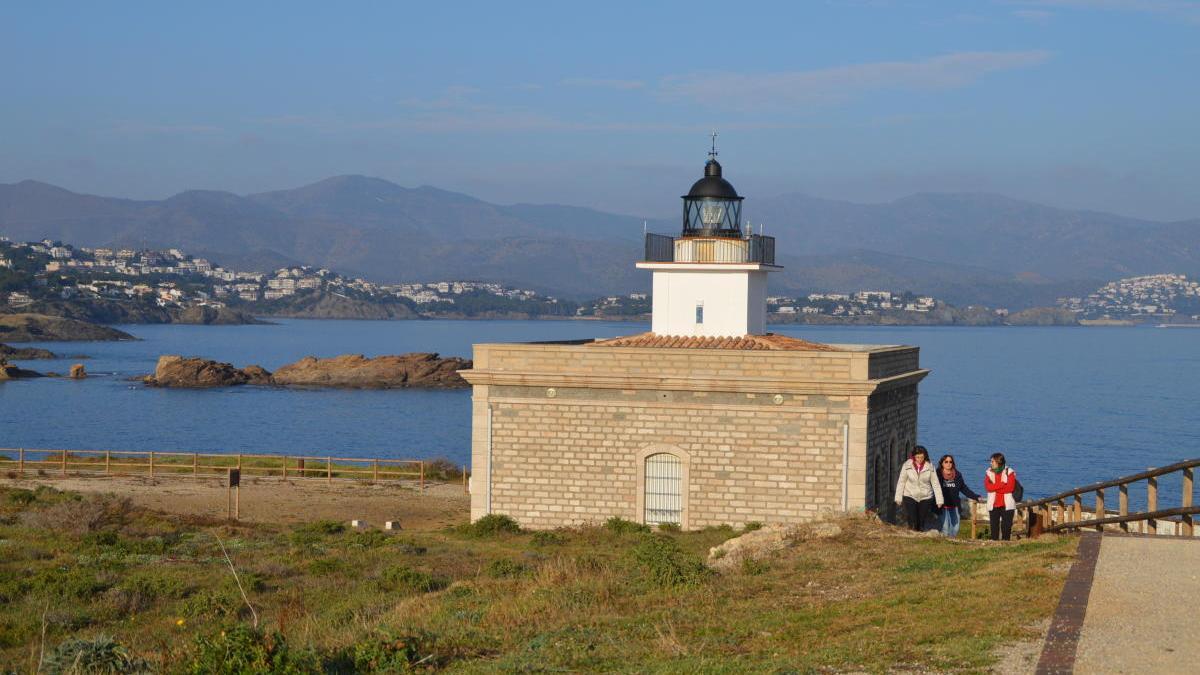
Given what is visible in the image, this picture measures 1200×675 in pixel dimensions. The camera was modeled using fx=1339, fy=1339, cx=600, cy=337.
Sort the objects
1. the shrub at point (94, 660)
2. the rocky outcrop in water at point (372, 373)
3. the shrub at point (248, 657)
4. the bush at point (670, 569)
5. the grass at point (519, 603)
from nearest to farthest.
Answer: the shrub at point (248, 657), the grass at point (519, 603), the shrub at point (94, 660), the bush at point (670, 569), the rocky outcrop in water at point (372, 373)

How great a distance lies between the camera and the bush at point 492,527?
69.9 feet

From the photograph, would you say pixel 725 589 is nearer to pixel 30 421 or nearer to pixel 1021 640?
pixel 1021 640

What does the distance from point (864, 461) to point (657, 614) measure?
10283 millimetres

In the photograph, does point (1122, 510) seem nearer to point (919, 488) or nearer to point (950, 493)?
point (950, 493)

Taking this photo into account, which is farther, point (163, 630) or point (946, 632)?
point (163, 630)

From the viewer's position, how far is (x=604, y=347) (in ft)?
70.1

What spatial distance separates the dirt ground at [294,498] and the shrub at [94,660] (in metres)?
14.3

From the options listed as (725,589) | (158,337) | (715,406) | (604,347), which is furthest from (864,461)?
(158,337)

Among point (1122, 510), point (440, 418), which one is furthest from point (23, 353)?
point (1122, 510)

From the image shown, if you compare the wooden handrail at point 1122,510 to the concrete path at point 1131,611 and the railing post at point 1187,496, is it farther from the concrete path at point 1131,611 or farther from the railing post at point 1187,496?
the concrete path at point 1131,611

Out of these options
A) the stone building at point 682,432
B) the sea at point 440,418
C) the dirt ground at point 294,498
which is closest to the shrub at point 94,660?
the stone building at point 682,432

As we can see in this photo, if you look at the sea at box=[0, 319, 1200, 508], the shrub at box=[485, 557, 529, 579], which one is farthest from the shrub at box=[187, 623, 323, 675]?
the sea at box=[0, 319, 1200, 508]

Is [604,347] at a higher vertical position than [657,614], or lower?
higher

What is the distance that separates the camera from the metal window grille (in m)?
21.0
